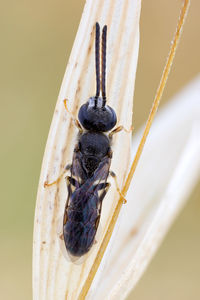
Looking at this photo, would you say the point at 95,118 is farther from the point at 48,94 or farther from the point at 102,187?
the point at 48,94

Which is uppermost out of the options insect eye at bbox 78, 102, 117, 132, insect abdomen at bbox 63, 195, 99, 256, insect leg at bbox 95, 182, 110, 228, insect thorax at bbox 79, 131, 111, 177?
insect eye at bbox 78, 102, 117, 132

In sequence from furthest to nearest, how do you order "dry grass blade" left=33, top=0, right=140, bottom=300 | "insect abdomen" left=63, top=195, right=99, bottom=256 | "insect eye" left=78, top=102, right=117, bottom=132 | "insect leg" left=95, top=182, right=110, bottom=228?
"insect eye" left=78, top=102, right=117, bottom=132 → "insect leg" left=95, top=182, right=110, bottom=228 → "insect abdomen" left=63, top=195, right=99, bottom=256 → "dry grass blade" left=33, top=0, right=140, bottom=300

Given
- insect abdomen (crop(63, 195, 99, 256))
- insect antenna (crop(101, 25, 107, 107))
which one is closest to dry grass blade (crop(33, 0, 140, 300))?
insect antenna (crop(101, 25, 107, 107))

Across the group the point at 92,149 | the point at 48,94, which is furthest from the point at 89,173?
the point at 48,94

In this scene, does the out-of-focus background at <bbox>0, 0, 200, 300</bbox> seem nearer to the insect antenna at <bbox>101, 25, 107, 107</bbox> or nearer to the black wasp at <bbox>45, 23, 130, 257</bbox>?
the black wasp at <bbox>45, 23, 130, 257</bbox>

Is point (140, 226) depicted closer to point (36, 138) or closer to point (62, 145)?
point (62, 145)

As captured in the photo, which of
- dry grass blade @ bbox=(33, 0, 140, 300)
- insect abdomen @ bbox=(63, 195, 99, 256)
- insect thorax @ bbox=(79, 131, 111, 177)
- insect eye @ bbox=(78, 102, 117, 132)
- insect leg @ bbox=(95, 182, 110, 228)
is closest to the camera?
dry grass blade @ bbox=(33, 0, 140, 300)

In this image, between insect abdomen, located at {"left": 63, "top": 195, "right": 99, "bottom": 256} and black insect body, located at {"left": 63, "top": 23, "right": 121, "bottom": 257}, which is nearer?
insect abdomen, located at {"left": 63, "top": 195, "right": 99, "bottom": 256}

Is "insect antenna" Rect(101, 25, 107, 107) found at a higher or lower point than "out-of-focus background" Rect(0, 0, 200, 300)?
lower

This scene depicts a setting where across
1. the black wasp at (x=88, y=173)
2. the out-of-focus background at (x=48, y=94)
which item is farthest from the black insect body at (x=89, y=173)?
the out-of-focus background at (x=48, y=94)
